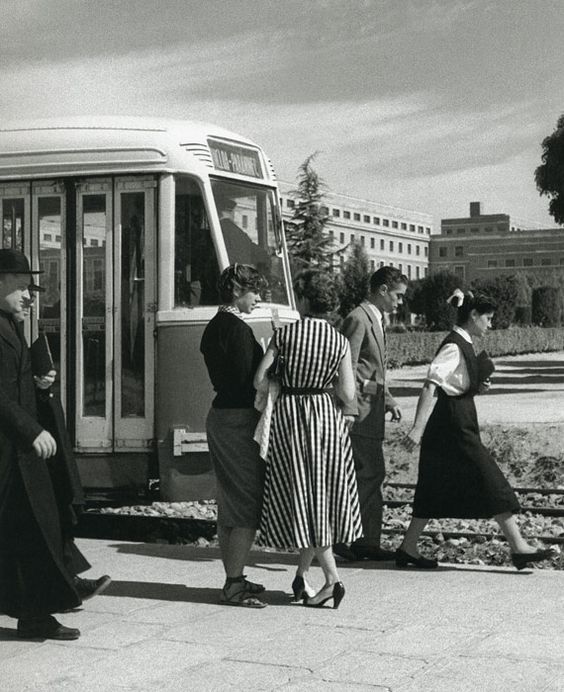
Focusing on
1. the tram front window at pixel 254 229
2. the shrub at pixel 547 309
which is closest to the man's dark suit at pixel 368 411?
the tram front window at pixel 254 229

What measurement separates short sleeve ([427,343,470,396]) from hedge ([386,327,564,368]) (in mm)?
38033

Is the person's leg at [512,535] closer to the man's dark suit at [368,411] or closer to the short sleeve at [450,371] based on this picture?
the short sleeve at [450,371]

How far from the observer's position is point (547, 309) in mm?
87375

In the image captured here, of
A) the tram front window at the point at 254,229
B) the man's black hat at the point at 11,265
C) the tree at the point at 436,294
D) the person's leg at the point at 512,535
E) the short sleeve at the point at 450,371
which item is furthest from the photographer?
the tree at the point at 436,294

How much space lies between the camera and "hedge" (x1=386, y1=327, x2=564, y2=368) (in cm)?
4866

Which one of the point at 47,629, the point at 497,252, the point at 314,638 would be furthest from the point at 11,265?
the point at 497,252

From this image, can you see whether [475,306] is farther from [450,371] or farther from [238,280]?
[238,280]

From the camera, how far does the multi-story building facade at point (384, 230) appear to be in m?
116

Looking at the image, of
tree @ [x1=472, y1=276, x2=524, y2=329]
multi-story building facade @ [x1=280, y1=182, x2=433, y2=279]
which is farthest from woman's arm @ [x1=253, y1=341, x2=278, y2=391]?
multi-story building facade @ [x1=280, y1=182, x2=433, y2=279]

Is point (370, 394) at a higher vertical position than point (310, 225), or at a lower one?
lower

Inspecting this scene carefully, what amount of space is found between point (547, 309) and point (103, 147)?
79976mm

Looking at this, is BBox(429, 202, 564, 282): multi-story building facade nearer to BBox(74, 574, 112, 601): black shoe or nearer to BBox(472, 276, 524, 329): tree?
BBox(472, 276, 524, 329): tree

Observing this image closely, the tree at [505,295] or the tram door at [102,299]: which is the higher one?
the tree at [505,295]

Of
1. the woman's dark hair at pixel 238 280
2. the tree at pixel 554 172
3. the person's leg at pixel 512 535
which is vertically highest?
the tree at pixel 554 172
